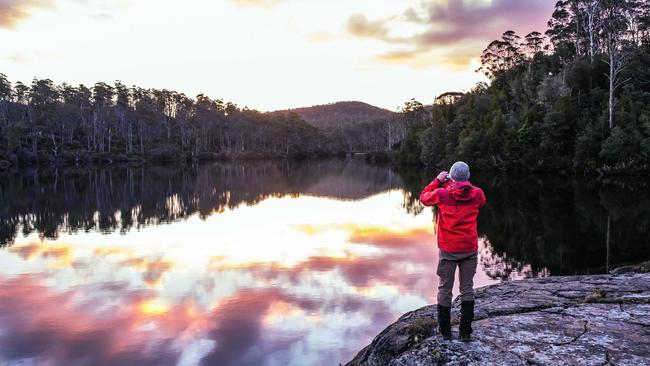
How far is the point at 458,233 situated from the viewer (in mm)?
5660

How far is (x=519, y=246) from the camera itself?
61.7 ft

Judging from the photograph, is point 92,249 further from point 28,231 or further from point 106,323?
point 106,323

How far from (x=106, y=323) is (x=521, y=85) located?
222 ft

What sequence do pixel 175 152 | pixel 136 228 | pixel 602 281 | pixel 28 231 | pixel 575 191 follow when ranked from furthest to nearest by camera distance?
pixel 175 152, pixel 575 191, pixel 136 228, pixel 28 231, pixel 602 281

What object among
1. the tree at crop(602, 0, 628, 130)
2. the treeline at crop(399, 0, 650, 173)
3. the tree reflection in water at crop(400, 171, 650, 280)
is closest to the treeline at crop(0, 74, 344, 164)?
the treeline at crop(399, 0, 650, 173)

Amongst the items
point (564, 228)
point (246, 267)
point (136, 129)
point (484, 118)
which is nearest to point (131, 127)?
point (136, 129)

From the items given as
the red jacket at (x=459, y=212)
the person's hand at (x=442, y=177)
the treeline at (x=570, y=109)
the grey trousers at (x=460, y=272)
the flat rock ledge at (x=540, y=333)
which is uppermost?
the treeline at (x=570, y=109)

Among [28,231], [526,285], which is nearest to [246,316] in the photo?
[526,285]

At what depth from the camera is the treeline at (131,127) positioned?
9231cm

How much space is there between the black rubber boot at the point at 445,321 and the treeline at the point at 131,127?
8965 cm

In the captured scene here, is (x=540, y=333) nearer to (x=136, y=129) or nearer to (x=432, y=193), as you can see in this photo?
(x=432, y=193)

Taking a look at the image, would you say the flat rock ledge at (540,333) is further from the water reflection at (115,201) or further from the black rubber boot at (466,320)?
the water reflection at (115,201)

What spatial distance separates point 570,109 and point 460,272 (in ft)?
178

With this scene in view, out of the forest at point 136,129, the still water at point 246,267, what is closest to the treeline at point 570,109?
the still water at point 246,267
